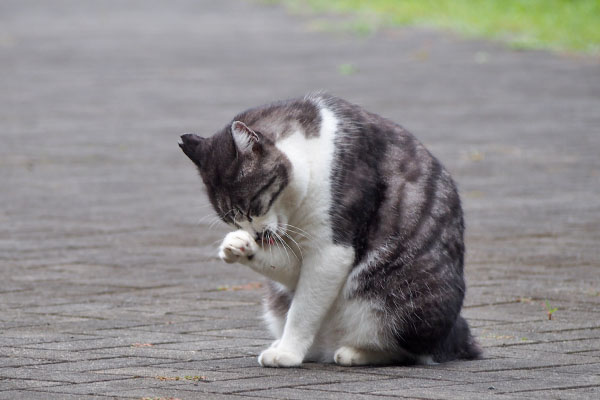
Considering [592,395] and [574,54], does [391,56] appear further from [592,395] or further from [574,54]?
[592,395]

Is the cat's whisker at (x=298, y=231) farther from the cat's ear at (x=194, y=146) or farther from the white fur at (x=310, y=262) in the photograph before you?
the cat's ear at (x=194, y=146)

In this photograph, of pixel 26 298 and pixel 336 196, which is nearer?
pixel 336 196

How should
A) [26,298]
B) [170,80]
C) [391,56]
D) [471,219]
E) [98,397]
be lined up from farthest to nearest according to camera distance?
[391,56], [170,80], [471,219], [26,298], [98,397]

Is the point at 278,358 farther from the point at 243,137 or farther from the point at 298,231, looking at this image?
the point at 243,137

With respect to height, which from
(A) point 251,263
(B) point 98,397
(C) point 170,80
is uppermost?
(A) point 251,263

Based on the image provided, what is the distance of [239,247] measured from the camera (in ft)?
13.0

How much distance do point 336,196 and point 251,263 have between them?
1.37 feet

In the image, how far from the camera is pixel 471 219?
275 inches

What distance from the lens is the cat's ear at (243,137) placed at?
387cm

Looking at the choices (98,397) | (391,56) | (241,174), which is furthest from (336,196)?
(391,56)

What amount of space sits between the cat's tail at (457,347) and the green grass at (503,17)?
11164 mm

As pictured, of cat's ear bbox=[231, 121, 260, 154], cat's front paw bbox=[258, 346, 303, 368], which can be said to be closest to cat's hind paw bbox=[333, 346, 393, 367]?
cat's front paw bbox=[258, 346, 303, 368]

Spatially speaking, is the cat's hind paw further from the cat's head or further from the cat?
the cat's head

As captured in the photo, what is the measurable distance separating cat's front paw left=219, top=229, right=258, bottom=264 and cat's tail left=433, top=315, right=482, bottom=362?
86cm
